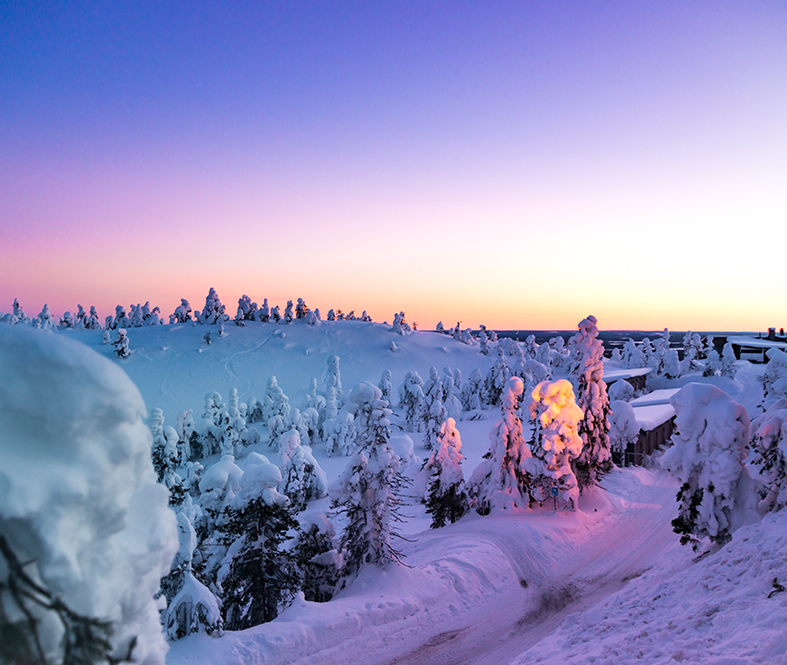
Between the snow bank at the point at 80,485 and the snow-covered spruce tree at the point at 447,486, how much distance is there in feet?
75.8

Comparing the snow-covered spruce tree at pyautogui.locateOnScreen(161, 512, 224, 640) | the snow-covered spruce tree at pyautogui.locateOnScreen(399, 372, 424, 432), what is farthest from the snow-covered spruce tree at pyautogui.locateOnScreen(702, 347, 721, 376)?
the snow-covered spruce tree at pyautogui.locateOnScreen(161, 512, 224, 640)

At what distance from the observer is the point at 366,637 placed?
457 inches

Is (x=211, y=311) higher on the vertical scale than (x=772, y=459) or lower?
higher

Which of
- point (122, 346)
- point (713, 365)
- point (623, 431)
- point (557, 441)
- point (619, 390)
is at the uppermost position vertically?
point (713, 365)

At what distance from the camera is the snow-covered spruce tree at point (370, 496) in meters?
14.9

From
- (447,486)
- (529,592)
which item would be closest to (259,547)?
(529,592)

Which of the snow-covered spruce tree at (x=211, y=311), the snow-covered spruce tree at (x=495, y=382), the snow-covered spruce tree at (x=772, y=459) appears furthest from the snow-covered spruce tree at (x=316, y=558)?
the snow-covered spruce tree at (x=211, y=311)

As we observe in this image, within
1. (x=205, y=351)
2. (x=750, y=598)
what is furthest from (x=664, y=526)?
(x=205, y=351)

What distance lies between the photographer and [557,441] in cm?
2289

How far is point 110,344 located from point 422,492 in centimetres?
7450

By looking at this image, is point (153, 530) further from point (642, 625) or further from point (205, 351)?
point (205, 351)

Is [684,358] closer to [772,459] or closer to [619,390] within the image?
[619,390]

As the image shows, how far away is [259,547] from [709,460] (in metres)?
14.2

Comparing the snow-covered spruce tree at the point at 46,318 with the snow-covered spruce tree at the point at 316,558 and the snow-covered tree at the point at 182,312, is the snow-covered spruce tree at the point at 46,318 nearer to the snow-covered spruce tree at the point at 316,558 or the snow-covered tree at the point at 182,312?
the snow-covered tree at the point at 182,312
